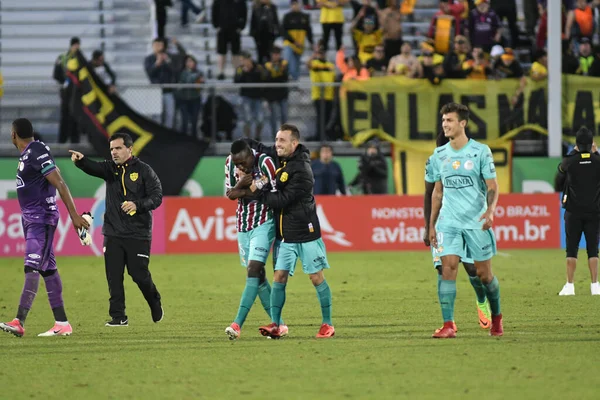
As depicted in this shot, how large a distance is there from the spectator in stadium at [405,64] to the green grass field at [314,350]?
9539mm

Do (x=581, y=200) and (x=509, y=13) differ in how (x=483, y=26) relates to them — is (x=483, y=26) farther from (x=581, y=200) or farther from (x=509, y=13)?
(x=581, y=200)

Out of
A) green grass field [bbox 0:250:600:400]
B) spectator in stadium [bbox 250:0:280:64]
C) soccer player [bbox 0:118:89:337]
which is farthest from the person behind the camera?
spectator in stadium [bbox 250:0:280:64]

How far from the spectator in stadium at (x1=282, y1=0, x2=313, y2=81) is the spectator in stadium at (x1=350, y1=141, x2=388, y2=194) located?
3345 mm

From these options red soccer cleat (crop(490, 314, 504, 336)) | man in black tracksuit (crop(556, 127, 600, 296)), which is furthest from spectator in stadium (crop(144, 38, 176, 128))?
red soccer cleat (crop(490, 314, 504, 336))

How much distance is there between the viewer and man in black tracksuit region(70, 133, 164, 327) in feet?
40.1

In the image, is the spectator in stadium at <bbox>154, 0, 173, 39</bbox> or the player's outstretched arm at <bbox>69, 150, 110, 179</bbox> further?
the spectator in stadium at <bbox>154, 0, 173, 39</bbox>

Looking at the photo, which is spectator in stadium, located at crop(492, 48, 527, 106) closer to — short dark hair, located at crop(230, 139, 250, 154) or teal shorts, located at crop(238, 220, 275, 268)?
teal shorts, located at crop(238, 220, 275, 268)

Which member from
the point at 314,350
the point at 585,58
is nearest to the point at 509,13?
the point at 585,58

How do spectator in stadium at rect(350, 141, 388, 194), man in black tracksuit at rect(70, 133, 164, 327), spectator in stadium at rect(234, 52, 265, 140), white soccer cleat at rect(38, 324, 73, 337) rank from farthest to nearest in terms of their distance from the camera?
spectator in stadium at rect(234, 52, 265, 140), spectator in stadium at rect(350, 141, 388, 194), man in black tracksuit at rect(70, 133, 164, 327), white soccer cleat at rect(38, 324, 73, 337)

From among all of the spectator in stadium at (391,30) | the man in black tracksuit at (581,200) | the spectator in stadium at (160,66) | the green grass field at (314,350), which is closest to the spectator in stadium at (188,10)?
the spectator in stadium at (160,66)

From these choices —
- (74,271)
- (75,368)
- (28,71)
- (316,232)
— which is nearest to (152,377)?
(75,368)

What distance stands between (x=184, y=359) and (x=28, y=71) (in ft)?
71.6

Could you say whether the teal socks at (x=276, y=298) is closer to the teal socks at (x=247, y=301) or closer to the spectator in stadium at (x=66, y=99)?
the teal socks at (x=247, y=301)

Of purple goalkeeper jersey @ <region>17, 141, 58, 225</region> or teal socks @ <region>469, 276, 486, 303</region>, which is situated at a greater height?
purple goalkeeper jersey @ <region>17, 141, 58, 225</region>
